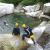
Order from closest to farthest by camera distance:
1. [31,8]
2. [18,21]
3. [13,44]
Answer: [13,44] < [18,21] < [31,8]

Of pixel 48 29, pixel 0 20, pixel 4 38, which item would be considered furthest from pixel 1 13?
pixel 4 38

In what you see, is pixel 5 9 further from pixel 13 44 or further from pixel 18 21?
pixel 13 44

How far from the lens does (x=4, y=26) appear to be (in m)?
23.4

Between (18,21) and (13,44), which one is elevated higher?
(13,44)

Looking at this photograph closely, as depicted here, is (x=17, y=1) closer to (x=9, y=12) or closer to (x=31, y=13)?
(x=9, y=12)

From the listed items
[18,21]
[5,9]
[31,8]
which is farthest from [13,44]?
[5,9]

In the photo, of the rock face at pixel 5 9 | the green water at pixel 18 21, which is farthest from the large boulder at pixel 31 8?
the rock face at pixel 5 9

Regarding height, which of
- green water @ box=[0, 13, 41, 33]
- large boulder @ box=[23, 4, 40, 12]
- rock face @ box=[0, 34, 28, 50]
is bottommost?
green water @ box=[0, 13, 41, 33]

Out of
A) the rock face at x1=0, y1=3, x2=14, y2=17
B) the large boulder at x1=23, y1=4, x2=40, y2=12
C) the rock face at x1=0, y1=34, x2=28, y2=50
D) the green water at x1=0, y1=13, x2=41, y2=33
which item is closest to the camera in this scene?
the rock face at x1=0, y1=34, x2=28, y2=50

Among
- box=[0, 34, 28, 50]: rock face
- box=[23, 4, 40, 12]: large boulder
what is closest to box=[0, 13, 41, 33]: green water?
box=[23, 4, 40, 12]: large boulder

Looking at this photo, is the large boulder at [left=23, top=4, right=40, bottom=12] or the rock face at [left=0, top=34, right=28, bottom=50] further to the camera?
the large boulder at [left=23, top=4, right=40, bottom=12]

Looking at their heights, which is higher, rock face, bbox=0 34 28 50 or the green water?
rock face, bbox=0 34 28 50

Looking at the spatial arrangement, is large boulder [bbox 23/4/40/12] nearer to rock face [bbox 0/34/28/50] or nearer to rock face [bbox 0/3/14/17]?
rock face [bbox 0/3/14/17]

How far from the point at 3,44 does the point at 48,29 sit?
5852mm
